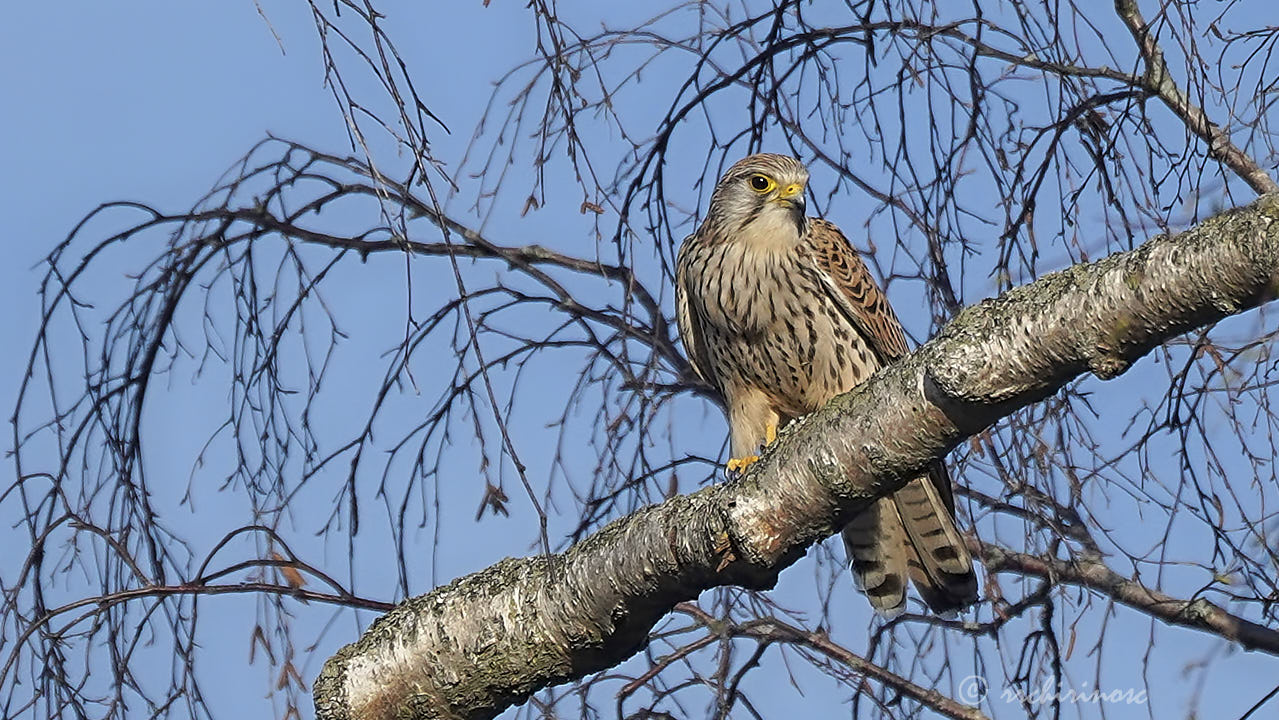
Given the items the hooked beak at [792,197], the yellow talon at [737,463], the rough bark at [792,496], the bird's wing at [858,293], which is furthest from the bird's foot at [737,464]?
the rough bark at [792,496]

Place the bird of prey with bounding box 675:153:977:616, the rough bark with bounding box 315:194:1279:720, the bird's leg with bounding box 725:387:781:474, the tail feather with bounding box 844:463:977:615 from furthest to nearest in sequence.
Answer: the bird's leg with bounding box 725:387:781:474, the bird of prey with bounding box 675:153:977:616, the tail feather with bounding box 844:463:977:615, the rough bark with bounding box 315:194:1279:720

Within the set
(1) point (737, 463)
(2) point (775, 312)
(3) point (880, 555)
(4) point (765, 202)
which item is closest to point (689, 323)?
(2) point (775, 312)

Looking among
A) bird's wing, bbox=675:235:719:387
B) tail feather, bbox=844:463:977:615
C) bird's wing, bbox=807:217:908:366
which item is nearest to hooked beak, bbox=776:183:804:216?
bird's wing, bbox=807:217:908:366

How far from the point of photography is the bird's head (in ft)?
15.9

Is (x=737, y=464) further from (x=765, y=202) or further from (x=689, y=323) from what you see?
(x=765, y=202)

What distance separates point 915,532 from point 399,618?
1834mm

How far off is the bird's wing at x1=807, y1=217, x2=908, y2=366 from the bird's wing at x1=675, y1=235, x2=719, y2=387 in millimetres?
414

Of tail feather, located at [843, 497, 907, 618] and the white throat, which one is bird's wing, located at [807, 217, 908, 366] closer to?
the white throat

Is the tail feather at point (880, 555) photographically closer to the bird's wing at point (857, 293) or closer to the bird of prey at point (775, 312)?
the bird of prey at point (775, 312)

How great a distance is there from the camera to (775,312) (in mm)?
4750

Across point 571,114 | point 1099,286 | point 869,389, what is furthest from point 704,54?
point 1099,286

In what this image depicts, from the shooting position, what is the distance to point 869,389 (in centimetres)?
290

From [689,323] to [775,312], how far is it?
1.11ft

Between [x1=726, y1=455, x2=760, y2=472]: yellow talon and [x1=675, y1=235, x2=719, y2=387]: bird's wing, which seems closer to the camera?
[x1=726, y1=455, x2=760, y2=472]: yellow talon
